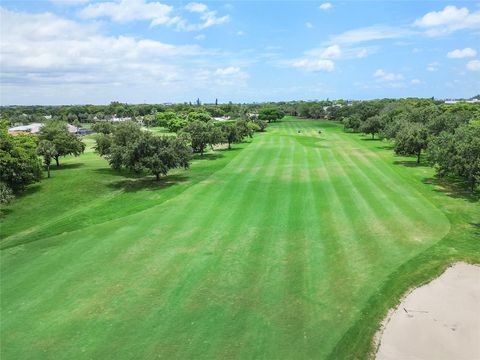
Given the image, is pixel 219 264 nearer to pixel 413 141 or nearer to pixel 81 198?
pixel 81 198

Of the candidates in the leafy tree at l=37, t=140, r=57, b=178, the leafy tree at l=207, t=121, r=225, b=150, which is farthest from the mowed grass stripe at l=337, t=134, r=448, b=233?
the leafy tree at l=37, t=140, r=57, b=178

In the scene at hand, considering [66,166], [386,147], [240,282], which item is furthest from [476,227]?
[386,147]

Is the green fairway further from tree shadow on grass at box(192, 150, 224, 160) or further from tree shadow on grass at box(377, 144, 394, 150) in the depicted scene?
tree shadow on grass at box(377, 144, 394, 150)

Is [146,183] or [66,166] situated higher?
[66,166]

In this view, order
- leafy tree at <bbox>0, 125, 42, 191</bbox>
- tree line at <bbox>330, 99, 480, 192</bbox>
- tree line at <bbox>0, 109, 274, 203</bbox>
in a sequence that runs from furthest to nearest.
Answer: tree line at <bbox>0, 109, 274, 203</bbox>, leafy tree at <bbox>0, 125, 42, 191</bbox>, tree line at <bbox>330, 99, 480, 192</bbox>

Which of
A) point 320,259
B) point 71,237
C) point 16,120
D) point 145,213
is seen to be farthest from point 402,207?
point 16,120

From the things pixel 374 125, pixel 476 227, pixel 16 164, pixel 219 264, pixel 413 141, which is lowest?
pixel 219 264

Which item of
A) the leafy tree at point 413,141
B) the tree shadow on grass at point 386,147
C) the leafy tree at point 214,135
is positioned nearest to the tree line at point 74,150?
the leafy tree at point 214,135
